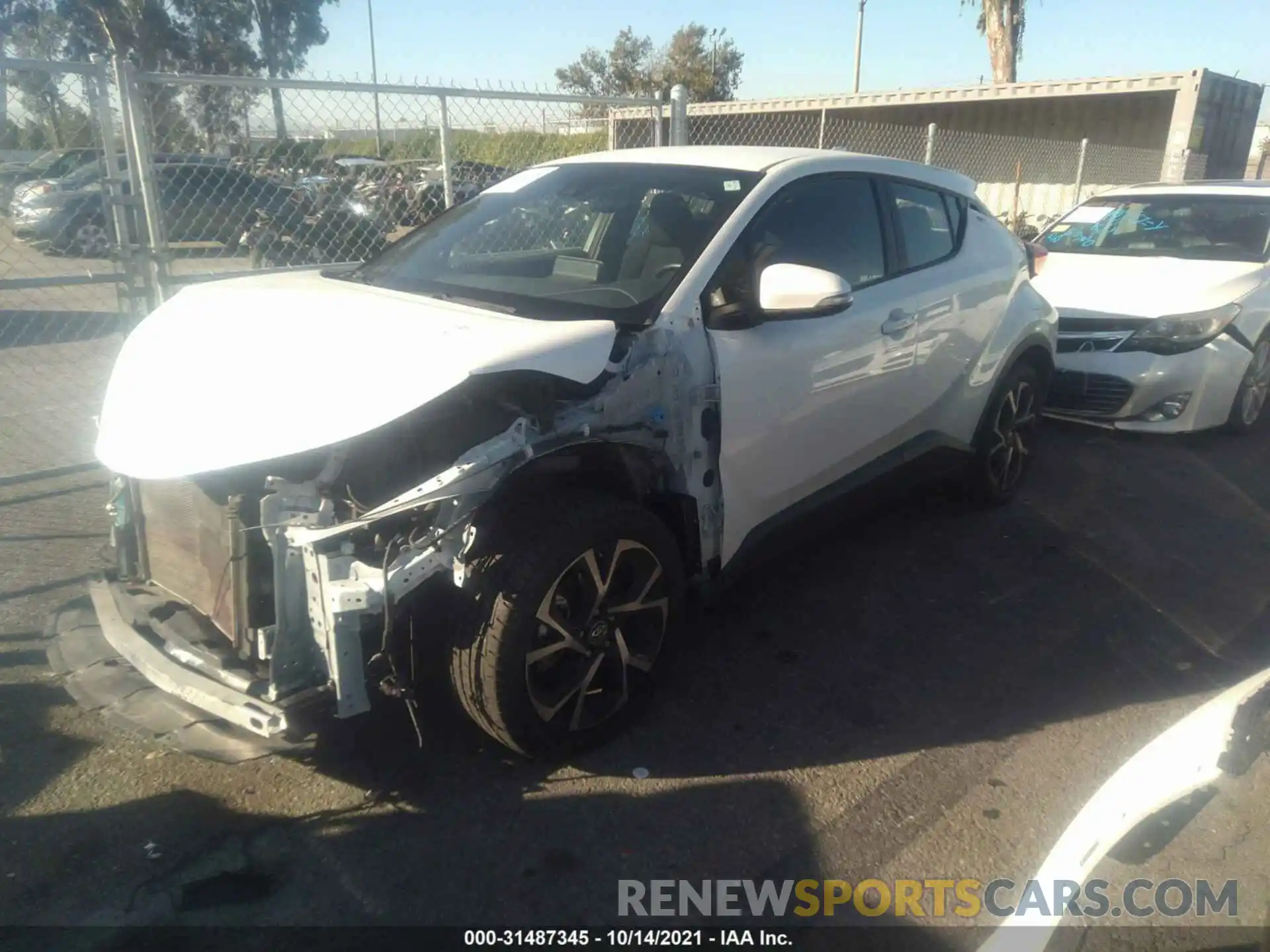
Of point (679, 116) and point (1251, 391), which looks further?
point (679, 116)

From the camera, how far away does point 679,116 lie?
7078mm

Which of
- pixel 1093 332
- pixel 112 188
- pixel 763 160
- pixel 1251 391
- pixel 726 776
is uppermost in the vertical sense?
pixel 763 160

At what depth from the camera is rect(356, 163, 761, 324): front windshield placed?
3.34 metres

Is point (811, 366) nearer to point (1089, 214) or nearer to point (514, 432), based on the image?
point (514, 432)

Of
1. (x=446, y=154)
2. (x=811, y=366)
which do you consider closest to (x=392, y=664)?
(x=811, y=366)

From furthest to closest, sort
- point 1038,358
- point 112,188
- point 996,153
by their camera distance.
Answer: point 996,153
point 1038,358
point 112,188

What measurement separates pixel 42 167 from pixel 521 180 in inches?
152

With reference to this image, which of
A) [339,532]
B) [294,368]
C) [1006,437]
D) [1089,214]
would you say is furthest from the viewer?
[1089,214]

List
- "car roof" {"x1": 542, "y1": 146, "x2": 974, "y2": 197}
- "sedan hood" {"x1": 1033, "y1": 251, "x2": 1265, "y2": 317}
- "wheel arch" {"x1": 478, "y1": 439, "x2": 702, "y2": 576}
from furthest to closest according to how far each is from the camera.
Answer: "sedan hood" {"x1": 1033, "y1": 251, "x2": 1265, "y2": 317} → "car roof" {"x1": 542, "y1": 146, "x2": 974, "y2": 197} → "wheel arch" {"x1": 478, "y1": 439, "x2": 702, "y2": 576}

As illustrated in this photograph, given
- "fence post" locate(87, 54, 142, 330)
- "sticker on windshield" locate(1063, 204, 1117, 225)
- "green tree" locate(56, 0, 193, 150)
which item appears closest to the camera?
"fence post" locate(87, 54, 142, 330)

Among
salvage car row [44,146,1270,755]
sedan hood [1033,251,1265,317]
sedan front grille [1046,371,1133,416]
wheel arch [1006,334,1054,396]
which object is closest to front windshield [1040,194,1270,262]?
sedan hood [1033,251,1265,317]

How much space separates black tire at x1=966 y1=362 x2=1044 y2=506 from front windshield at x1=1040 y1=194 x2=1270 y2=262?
2.66 meters

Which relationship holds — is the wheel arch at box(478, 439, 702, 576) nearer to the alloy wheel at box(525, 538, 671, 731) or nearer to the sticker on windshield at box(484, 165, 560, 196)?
the alloy wheel at box(525, 538, 671, 731)

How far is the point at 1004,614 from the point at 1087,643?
1.16 feet
